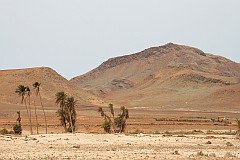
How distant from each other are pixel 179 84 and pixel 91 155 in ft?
491

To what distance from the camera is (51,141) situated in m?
39.5

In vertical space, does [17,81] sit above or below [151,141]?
above

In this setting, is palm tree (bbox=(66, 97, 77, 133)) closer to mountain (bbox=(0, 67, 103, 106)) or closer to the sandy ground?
the sandy ground

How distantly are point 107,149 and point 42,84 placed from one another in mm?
107086

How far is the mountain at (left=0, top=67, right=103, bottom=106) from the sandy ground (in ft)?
284

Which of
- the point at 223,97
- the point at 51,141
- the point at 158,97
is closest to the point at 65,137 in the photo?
the point at 51,141

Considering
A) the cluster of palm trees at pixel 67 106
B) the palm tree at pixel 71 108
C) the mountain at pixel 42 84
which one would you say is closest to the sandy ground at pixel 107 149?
the palm tree at pixel 71 108

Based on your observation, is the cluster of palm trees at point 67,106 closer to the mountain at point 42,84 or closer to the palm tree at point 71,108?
the palm tree at point 71,108

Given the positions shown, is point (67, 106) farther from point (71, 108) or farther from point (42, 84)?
point (42, 84)

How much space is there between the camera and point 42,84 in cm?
13788

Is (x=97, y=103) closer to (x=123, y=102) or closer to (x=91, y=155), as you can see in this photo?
(x=123, y=102)

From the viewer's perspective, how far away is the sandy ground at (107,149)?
27.9m

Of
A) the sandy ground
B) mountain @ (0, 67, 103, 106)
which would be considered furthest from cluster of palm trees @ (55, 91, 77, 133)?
mountain @ (0, 67, 103, 106)

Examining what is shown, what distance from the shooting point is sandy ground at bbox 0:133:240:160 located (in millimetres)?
27891
